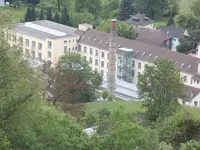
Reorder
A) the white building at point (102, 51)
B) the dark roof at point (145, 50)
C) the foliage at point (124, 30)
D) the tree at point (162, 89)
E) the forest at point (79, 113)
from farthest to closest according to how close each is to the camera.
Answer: the foliage at point (124, 30), the white building at point (102, 51), the dark roof at point (145, 50), the tree at point (162, 89), the forest at point (79, 113)

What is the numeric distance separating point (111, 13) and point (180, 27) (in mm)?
7831

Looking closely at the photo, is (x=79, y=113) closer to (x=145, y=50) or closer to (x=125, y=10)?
(x=145, y=50)

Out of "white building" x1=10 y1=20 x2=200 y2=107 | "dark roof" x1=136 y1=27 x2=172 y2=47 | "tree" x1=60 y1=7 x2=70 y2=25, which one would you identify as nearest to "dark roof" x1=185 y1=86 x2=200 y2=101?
"white building" x1=10 y1=20 x2=200 y2=107

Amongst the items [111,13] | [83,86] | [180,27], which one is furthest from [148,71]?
[111,13]

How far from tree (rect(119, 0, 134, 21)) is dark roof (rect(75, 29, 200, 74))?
10023 millimetres

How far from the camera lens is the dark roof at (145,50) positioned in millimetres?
37250

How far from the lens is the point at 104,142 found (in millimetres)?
15062

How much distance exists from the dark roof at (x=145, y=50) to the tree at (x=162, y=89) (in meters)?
11.2

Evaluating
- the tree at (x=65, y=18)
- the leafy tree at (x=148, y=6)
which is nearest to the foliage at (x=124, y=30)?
the tree at (x=65, y=18)

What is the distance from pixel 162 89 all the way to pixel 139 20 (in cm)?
2594

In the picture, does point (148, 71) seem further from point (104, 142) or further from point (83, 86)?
point (104, 142)

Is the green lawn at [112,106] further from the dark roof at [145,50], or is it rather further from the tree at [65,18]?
the tree at [65,18]

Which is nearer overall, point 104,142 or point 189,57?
point 104,142

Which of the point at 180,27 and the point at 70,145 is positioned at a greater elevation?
the point at 70,145
